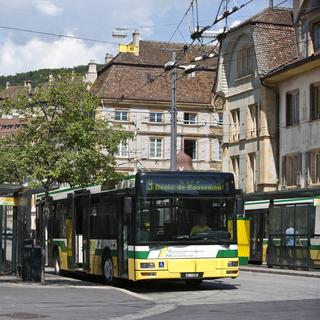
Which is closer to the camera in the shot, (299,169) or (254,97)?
(299,169)

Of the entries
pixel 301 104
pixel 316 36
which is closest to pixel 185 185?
pixel 301 104

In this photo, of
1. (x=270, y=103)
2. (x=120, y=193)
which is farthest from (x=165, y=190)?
(x=270, y=103)

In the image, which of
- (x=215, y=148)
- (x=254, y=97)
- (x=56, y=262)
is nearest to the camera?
(x=56, y=262)

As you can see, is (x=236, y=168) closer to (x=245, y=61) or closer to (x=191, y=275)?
(x=245, y=61)

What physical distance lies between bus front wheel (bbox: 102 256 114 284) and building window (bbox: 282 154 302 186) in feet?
68.6

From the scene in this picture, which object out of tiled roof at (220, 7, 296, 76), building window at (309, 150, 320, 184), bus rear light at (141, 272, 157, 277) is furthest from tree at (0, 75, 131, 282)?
tiled roof at (220, 7, 296, 76)

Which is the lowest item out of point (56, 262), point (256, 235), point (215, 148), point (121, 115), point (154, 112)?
point (56, 262)

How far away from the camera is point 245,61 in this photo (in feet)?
148

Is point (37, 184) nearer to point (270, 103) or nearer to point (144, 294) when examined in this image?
point (144, 294)

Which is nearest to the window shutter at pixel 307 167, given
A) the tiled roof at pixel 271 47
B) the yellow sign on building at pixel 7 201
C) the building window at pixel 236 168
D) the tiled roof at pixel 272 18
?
the tiled roof at pixel 271 47

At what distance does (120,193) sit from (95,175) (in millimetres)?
1089

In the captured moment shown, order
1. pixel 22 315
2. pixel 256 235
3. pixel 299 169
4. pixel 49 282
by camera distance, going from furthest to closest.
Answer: pixel 299 169, pixel 256 235, pixel 49 282, pixel 22 315

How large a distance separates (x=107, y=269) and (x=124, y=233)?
2.03m

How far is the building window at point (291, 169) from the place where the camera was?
4054 cm
